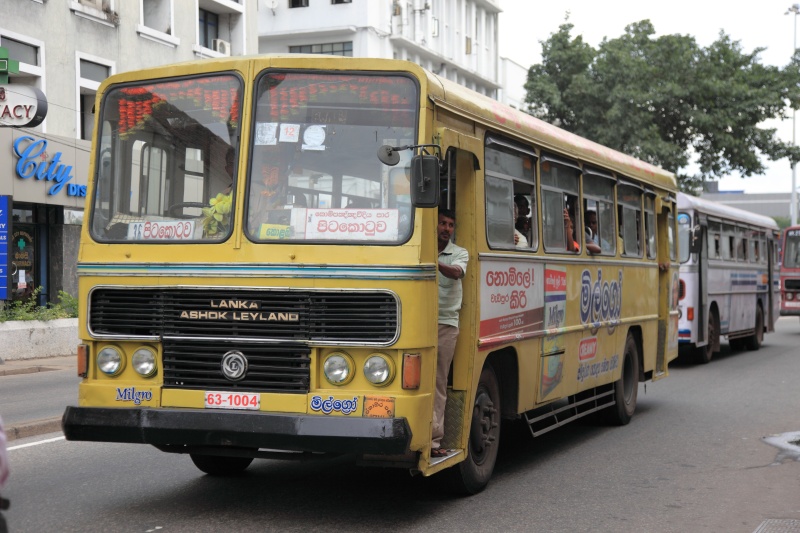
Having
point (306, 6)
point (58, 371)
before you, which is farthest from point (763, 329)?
point (306, 6)

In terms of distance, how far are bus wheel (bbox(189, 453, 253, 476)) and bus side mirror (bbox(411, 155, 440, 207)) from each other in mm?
2861

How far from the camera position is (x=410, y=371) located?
21.7 feet

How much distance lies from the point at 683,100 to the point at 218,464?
32877 millimetres

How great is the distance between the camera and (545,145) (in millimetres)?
9375

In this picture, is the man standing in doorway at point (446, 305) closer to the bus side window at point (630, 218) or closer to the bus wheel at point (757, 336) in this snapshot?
the bus side window at point (630, 218)

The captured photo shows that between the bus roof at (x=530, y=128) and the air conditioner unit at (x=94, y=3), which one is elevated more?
the air conditioner unit at (x=94, y=3)

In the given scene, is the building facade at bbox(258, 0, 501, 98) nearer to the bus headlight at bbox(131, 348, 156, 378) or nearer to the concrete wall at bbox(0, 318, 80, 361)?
the concrete wall at bbox(0, 318, 80, 361)

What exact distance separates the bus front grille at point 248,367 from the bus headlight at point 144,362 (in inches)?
4.1

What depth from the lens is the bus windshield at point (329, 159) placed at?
6.79 metres

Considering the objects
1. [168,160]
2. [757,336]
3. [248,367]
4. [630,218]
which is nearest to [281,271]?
[248,367]

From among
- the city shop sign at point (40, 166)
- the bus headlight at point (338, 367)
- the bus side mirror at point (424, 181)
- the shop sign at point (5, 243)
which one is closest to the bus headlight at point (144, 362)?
the bus headlight at point (338, 367)

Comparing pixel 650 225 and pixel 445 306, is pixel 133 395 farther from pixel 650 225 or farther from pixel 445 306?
pixel 650 225

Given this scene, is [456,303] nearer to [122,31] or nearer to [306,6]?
[122,31]

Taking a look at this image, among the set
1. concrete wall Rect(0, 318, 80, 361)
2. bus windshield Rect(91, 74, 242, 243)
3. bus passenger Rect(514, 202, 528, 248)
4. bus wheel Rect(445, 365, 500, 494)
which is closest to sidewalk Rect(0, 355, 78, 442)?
concrete wall Rect(0, 318, 80, 361)
